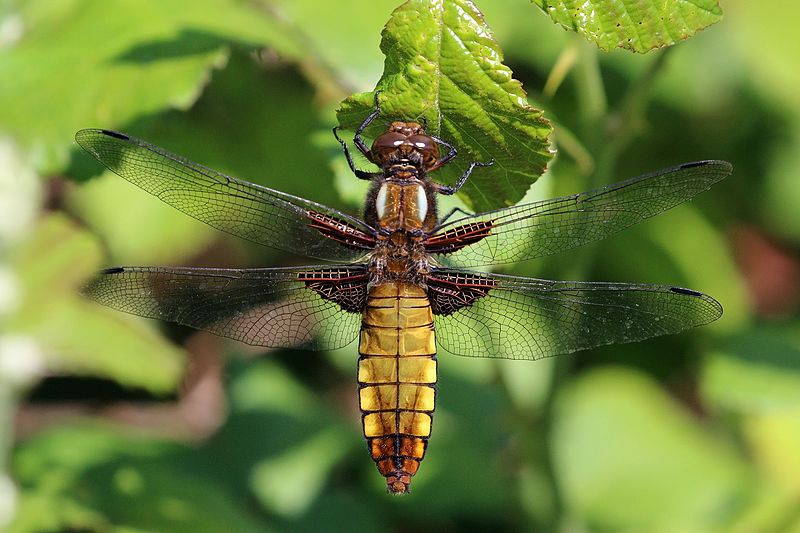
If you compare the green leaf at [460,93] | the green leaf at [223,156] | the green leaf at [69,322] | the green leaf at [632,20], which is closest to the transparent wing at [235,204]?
the green leaf at [460,93]

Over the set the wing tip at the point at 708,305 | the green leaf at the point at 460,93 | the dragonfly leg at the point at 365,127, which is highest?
the dragonfly leg at the point at 365,127

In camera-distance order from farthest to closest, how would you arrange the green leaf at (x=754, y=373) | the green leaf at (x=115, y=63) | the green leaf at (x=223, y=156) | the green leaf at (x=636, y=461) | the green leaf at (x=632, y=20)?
the green leaf at (x=636, y=461)
the green leaf at (x=223, y=156)
the green leaf at (x=754, y=373)
the green leaf at (x=115, y=63)
the green leaf at (x=632, y=20)

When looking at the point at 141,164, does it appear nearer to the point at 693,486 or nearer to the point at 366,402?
the point at 366,402

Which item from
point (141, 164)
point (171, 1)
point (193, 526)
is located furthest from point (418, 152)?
point (193, 526)

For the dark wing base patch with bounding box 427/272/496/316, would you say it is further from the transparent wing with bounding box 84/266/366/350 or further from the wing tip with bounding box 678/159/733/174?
the wing tip with bounding box 678/159/733/174

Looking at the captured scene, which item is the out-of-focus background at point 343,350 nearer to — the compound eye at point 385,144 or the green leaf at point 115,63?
the green leaf at point 115,63

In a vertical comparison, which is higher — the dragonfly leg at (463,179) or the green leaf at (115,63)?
the green leaf at (115,63)

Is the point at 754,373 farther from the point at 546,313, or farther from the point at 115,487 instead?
the point at 115,487
